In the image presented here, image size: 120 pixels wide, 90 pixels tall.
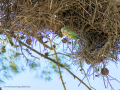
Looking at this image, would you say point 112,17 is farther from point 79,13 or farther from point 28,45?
point 28,45

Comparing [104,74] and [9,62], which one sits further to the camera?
[9,62]

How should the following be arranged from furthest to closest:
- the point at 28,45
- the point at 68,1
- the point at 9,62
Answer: the point at 9,62 < the point at 28,45 < the point at 68,1

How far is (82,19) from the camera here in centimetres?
88

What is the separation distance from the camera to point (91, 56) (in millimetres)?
970

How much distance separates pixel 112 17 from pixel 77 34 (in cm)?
22

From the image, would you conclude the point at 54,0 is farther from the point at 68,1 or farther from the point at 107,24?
the point at 107,24

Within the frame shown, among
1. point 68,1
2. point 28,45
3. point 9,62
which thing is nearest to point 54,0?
point 68,1

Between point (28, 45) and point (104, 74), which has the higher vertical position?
point (28, 45)

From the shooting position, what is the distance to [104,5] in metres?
0.87

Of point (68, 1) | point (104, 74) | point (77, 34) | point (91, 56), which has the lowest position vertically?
point (104, 74)

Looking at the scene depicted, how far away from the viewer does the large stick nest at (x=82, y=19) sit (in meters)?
0.82

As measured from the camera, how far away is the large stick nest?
0.82 meters

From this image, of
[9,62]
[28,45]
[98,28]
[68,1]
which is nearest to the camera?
[68,1]

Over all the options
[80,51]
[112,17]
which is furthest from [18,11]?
[112,17]
